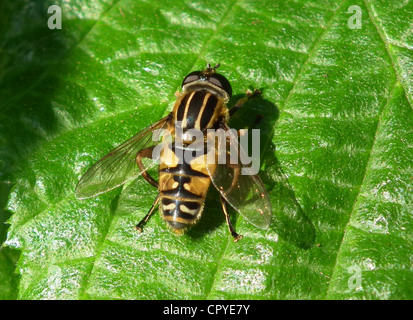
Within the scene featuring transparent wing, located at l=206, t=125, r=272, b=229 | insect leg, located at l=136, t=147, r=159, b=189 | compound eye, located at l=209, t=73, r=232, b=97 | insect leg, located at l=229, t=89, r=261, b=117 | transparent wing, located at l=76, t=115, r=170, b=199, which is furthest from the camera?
insect leg, located at l=229, t=89, r=261, b=117

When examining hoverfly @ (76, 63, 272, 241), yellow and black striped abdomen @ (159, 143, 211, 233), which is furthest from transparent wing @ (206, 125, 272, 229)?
yellow and black striped abdomen @ (159, 143, 211, 233)

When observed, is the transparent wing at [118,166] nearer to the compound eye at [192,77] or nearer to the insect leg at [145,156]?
the insect leg at [145,156]

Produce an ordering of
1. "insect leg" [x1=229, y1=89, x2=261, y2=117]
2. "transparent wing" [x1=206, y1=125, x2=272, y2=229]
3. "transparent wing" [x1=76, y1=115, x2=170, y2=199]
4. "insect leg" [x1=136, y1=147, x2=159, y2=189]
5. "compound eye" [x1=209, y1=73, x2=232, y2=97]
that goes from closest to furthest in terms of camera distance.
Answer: "transparent wing" [x1=206, y1=125, x2=272, y2=229] → "transparent wing" [x1=76, y1=115, x2=170, y2=199] → "insect leg" [x1=136, y1=147, x2=159, y2=189] → "compound eye" [x1=209, y1=73, x2=232, y2=97] → "insect leg" [x1=229, y1=89, x2=261, y2=117]

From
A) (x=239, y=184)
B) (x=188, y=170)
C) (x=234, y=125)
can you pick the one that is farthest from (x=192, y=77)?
(x=239, y=184)

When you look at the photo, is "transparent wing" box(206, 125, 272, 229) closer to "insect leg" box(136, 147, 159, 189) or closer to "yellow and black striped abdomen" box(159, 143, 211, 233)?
"yellow and black striped abdomen" box(159, 143, 211, 233)

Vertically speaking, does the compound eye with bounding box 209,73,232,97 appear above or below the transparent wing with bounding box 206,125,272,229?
above

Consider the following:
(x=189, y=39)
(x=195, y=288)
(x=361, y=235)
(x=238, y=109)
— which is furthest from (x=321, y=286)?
(x=189, y=39)

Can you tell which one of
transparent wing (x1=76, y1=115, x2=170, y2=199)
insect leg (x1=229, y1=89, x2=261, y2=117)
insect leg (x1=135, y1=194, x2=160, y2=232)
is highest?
insect leg (x1=229, y1=89, x2=261, y2=117)

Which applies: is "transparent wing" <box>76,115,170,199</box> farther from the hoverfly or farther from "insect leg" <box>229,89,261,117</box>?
"insect leg" <box>229,89,261,117</box>

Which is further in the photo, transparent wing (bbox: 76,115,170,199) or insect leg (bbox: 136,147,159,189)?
insect leg (bbox: 136,147,159,189)
